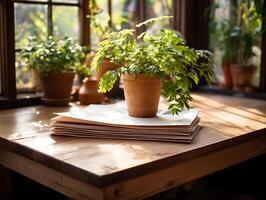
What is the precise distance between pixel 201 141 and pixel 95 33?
113cm

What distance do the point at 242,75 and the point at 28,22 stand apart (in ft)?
3.98

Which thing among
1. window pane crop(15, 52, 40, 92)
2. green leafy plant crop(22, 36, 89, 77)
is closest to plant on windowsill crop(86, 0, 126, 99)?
green leafy plant crop(22, 36, 89, 77)

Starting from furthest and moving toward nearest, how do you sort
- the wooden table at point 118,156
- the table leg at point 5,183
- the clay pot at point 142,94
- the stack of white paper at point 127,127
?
the table leg at point 5,183 → the clay pot at point 142,94 → the stack of white paper at point 127,127 → the wooden table at point 118,156

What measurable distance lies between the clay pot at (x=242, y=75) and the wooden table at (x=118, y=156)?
0.65 meters

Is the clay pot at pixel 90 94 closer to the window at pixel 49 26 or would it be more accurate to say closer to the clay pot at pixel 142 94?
the window at pixel 49 26

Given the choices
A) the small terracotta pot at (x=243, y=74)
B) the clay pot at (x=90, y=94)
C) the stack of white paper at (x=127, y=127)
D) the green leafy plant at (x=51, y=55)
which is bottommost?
the stack of white paper at (x=127, y=127)

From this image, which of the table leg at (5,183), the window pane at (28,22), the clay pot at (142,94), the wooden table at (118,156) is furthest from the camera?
the window pane at (28,22)

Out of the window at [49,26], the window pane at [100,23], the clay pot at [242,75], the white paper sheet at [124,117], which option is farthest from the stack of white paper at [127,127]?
the clay pot at [242,75]

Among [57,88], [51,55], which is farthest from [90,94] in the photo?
[51,55]

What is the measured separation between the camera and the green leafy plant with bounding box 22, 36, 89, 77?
2051mm

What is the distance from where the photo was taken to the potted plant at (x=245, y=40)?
8.15 ft

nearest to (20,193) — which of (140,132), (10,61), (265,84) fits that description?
(10,61)

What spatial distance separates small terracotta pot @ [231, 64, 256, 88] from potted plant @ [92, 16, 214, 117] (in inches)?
36.7

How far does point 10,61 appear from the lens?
2.06 metres
